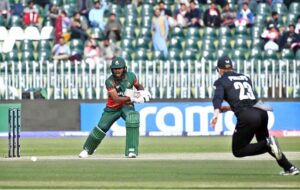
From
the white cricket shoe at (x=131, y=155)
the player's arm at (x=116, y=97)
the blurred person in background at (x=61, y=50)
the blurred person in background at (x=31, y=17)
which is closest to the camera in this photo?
the player's arm at (x=116, y=97)

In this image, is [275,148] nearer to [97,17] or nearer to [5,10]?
[97,17]

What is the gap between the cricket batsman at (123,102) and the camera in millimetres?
20047

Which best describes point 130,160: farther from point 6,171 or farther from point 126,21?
point 126,21

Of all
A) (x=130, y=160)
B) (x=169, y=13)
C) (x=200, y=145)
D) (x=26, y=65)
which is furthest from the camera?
(x=169, y=13)

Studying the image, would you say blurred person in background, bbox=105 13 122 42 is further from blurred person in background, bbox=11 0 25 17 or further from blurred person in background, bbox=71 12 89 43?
blurred person in background, bbox=11 0 25 17

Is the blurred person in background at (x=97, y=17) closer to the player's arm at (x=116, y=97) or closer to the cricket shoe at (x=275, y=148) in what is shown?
the player's arm at (x=116, y=97)

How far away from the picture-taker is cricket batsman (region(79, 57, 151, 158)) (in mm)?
20047

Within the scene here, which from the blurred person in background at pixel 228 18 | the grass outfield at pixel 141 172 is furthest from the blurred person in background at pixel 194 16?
the grass outfield at pixel 141 172

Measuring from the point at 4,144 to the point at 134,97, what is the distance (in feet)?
24.6

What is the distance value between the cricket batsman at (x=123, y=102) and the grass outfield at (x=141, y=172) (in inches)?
13.6

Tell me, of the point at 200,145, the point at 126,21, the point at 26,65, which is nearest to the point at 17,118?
the point at 200,145

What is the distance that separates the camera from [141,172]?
16.9m

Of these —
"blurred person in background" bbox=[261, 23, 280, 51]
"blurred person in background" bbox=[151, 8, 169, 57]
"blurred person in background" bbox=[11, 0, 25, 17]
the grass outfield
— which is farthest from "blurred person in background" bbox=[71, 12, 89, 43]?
the grass outfield

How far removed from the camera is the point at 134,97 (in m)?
20.0
